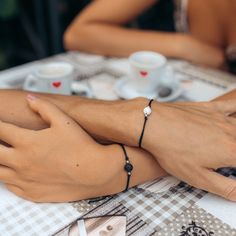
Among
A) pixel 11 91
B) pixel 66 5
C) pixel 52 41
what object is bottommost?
pixel 52 41

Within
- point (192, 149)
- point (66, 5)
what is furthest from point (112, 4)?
point (66, 5)

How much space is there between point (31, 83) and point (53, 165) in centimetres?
34

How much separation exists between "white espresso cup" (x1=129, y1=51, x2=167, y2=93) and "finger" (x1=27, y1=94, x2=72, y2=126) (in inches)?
10.2

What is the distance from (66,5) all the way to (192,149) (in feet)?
6.01

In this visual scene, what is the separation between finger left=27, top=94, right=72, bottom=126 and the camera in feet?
1.79

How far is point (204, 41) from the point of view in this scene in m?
1.03

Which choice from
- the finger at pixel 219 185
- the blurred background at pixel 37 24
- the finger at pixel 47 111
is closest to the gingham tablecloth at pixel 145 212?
the finger at pixel 219 185

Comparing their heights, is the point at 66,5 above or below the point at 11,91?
below

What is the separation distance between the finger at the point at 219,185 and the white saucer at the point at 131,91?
0.27 metres

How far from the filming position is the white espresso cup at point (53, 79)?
74 cm

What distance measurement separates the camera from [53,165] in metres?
0.51

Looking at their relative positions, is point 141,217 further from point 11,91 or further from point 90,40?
point 90,40

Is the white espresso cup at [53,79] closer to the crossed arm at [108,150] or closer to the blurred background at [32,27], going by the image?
the crossed arm at [108,150]

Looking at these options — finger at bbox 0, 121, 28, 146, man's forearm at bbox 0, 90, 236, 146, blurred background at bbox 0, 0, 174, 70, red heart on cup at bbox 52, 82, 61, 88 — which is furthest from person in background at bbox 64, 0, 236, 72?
blurred background at bbox 0, 0, 174, 70
